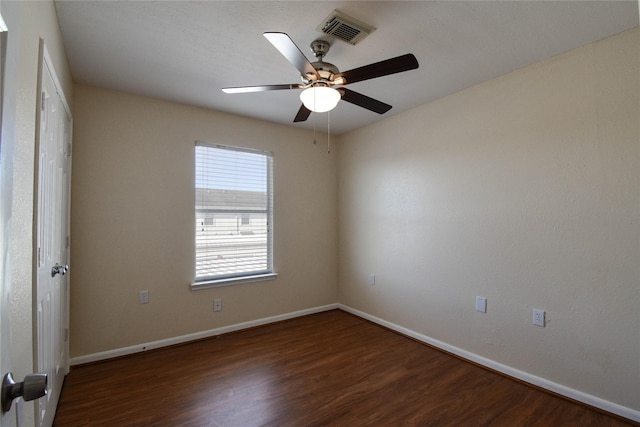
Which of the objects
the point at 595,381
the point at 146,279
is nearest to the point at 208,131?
the point at 146,279

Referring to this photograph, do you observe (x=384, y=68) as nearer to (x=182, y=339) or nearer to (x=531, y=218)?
(x=531, y=218)

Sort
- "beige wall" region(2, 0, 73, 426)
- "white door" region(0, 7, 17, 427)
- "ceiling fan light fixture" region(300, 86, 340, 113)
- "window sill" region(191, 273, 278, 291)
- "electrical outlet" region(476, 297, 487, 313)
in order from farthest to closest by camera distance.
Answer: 1. "window sill" region(191, 273, 278, 291)
2. "electrical outlet" region(476, 297, 487, 313)
3. "ceiling fan light fixture" region(300, 86, 340, 113)
4. "beige wall" region(2, 0, 73, 426)
5. "white door" region(0, 7, 17, 427)

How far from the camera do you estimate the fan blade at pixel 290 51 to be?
4.74 ft

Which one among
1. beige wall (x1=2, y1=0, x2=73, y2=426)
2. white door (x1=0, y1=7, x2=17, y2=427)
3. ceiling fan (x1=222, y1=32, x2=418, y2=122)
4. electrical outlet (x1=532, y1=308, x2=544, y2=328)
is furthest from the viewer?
electrical outlet (x1=532, y1=308, x2=544, y2=328)

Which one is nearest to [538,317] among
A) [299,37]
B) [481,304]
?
[481,304]

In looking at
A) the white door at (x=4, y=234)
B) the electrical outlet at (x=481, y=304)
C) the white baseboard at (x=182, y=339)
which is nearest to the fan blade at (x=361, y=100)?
the white door at (x=4, y=234)

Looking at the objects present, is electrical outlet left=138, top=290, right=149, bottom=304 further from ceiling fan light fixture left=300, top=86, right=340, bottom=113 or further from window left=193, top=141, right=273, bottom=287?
ceiling fan light fixture left=300, top=86, right=340, bottom=113

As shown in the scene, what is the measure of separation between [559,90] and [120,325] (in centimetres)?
416

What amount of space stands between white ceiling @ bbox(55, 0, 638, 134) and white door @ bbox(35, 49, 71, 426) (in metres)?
0.48

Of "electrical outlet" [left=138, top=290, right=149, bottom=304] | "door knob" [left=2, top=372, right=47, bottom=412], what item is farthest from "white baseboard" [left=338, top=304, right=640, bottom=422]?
"door knob" [left=2, top=372, right=47, bottom=412]

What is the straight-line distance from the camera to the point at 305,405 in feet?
6.64

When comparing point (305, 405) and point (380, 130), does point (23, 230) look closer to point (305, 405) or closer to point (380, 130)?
point (305, 405)

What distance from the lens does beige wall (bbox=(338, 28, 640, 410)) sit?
6.28 feet

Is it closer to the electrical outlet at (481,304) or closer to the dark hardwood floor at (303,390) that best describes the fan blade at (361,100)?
the electrical outlet at (481,304)
